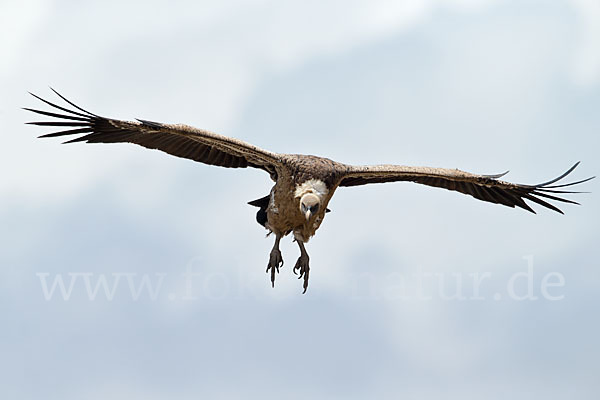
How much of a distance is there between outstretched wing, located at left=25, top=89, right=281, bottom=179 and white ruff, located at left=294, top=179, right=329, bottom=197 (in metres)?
0.45

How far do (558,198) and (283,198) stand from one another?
14.2ft

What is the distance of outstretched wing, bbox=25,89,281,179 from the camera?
13.8 meters

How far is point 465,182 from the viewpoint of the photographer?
1622 cm

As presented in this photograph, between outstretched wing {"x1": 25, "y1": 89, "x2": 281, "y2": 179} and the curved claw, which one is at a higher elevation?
outstretched wing {"x1": 25, "y1": 89, "x2": 281, "y2": 179}

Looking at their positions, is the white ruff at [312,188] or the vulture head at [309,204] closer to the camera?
the vulture head at [309,204]

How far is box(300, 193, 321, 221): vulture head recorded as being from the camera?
45.9 feet

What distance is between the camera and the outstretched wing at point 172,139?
1378cm

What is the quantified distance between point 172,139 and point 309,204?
2.05 metres

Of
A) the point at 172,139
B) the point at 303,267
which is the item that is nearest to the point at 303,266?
the point at 303,267

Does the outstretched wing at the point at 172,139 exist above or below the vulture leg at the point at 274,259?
above

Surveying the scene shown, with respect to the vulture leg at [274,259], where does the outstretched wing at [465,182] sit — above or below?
above

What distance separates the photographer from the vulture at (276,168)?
13969 millimetres

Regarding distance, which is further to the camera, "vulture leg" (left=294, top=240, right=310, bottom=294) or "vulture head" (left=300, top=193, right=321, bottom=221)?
"vulture leg" (left=294, top=240, right=310, bottom=294)

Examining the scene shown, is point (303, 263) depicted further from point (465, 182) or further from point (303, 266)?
point (465, 182)
